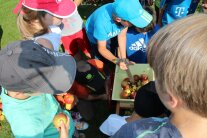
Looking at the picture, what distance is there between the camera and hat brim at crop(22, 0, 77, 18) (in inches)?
104

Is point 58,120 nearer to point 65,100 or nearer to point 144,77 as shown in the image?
point 65,100

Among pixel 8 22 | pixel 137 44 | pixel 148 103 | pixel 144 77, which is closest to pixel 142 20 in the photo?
pixel 137 44

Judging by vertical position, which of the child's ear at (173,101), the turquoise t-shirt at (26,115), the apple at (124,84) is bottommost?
the apple at (124,84)

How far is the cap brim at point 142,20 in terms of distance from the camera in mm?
2936

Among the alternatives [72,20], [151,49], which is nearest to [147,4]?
[72,20]

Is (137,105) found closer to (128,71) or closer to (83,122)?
(128,71)

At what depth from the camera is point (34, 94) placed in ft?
6.38

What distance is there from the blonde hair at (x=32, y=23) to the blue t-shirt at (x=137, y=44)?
1039mm

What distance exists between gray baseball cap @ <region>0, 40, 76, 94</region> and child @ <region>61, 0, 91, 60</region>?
142 centimetres

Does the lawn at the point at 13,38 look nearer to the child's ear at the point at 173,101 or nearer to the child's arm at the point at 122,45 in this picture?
the child's arm at the point at 122,45

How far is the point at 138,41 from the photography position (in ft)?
10.9

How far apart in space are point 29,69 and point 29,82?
0.08 meters

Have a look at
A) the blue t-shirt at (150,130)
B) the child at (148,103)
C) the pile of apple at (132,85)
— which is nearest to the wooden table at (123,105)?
the pile of apple at (132,85)

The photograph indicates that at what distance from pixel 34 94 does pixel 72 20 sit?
64.5 inches
